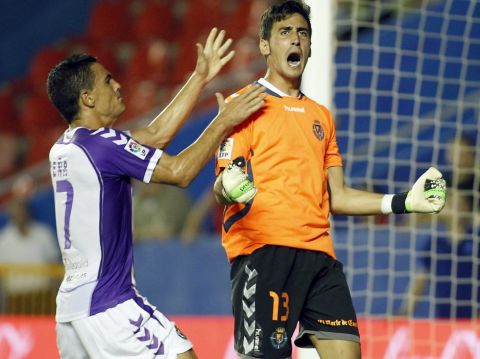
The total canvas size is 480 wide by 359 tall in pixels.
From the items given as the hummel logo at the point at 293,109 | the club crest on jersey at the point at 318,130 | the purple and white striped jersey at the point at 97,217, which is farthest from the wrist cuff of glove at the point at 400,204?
the purple and white striped jersey at the point at 97,217

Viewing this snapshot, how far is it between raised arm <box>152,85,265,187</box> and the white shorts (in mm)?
539

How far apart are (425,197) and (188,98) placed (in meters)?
1.15

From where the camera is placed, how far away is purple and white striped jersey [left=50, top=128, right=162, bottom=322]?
459 centimetres

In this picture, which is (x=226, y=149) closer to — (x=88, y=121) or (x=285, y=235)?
(x=285, y=235)

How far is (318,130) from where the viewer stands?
4941 millimetres

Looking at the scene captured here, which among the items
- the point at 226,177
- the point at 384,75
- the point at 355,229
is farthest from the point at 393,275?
the point at 226,177

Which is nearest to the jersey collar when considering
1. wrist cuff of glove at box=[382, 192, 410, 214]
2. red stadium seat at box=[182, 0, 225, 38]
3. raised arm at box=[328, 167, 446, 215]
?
raised arm at box=[328, 167, 446, 215]

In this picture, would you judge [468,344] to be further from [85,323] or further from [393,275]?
[85,323]

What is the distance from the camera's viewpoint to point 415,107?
8453mm

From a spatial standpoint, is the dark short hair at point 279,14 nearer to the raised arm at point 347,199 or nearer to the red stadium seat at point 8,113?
the raised arm at point 347,199

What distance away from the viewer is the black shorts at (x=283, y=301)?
15.5 feet

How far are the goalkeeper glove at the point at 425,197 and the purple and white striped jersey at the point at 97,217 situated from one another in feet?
3.70

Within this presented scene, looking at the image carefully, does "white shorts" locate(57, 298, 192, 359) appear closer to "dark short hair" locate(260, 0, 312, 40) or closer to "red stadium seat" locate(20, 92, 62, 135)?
"dark short hair" locate(260, 0, 312, 40)

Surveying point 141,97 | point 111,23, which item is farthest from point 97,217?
point 111,23
